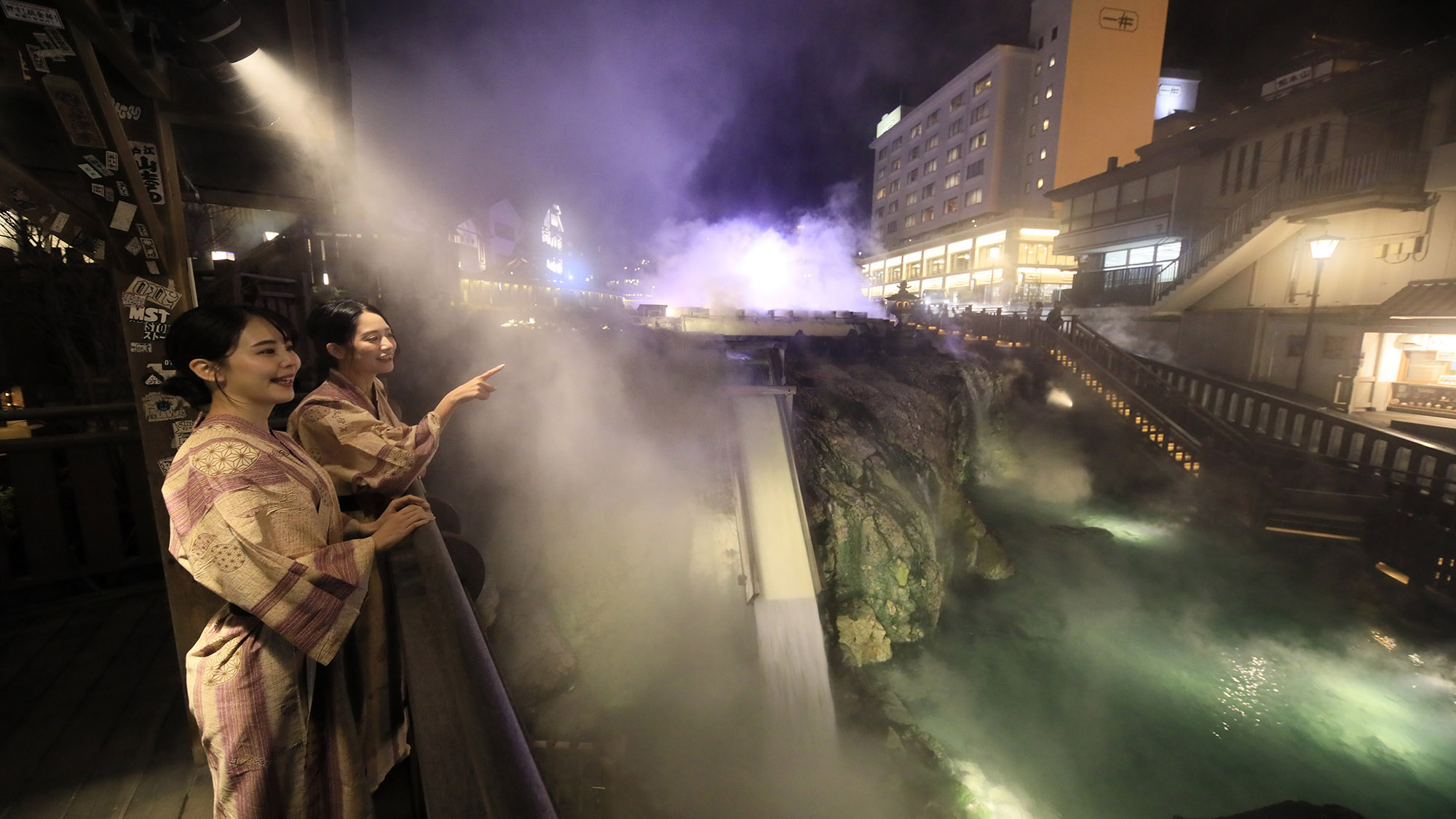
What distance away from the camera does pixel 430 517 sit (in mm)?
1802

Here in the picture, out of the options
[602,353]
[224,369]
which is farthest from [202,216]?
[224,369]

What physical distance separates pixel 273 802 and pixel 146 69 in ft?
9.78

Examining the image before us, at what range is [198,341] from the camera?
1.65m

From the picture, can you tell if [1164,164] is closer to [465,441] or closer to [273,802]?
[465,441]

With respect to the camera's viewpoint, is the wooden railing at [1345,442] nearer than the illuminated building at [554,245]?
Yes

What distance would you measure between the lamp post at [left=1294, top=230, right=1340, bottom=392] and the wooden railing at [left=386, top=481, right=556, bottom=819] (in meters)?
16.2

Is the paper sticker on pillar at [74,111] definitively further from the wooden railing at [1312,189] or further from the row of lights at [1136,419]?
the wooden railing at [1312,189]

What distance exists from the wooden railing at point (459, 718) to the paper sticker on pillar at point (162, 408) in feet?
5.85

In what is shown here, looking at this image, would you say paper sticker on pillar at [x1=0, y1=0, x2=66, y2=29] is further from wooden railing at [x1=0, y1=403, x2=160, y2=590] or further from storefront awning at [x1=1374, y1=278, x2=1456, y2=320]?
storefront awning at [x1=1374, y1=278, x2=1456, y2=320]

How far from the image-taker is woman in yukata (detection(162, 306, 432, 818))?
1.51 metres

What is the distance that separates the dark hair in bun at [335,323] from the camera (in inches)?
98.5

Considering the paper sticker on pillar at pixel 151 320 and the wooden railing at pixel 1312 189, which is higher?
the wooden railing at pixel 1312 189

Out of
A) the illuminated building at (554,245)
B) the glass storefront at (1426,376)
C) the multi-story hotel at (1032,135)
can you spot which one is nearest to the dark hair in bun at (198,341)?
the glass storefront at (1426,376)

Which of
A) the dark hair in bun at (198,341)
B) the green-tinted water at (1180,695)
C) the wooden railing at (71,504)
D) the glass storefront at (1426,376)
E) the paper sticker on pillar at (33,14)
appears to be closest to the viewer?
the dark hair in bun at (198,341)
